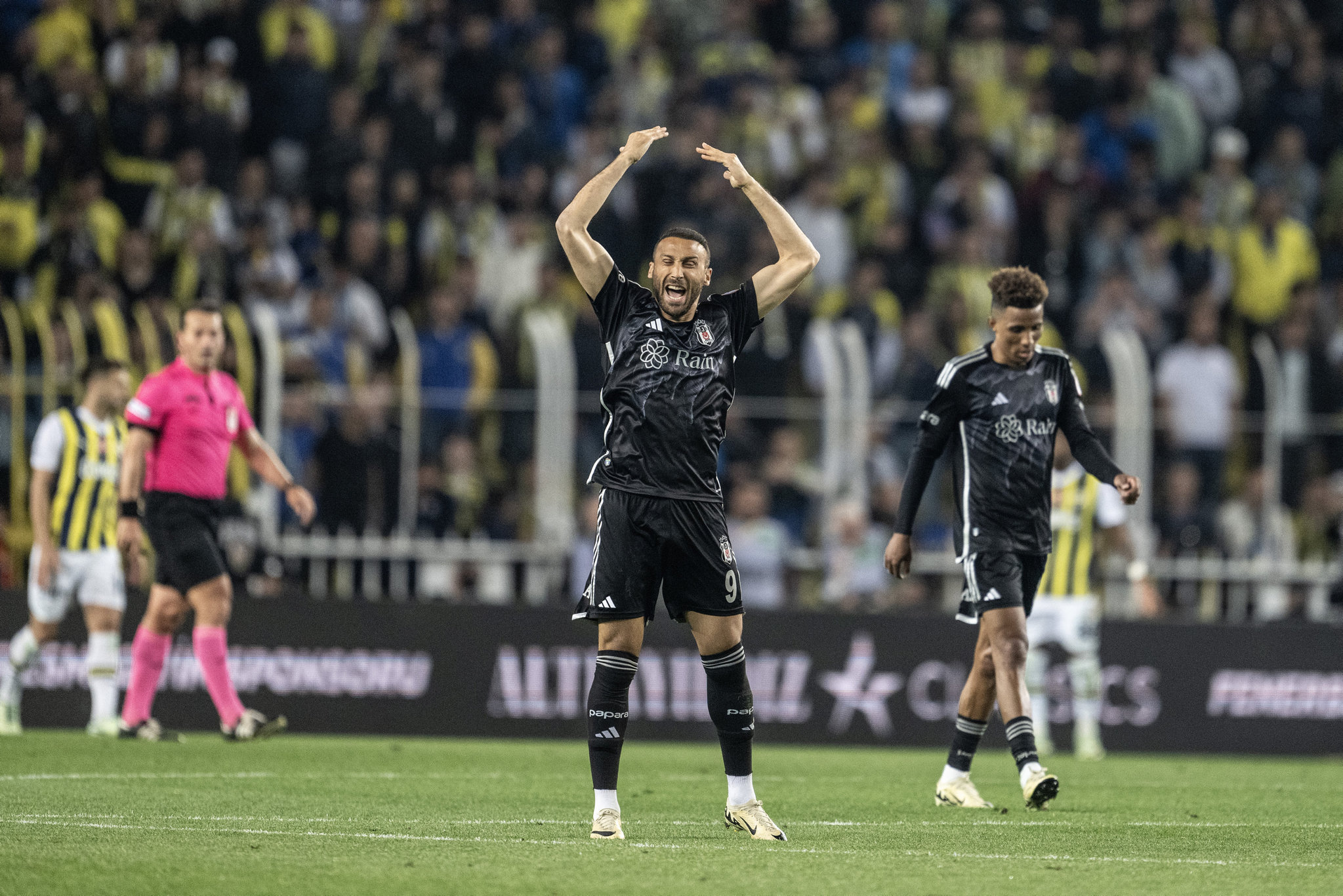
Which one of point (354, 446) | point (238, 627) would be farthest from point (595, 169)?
point (238, 627)

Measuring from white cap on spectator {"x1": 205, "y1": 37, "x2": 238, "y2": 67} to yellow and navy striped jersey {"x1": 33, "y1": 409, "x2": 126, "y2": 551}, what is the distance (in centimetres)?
522

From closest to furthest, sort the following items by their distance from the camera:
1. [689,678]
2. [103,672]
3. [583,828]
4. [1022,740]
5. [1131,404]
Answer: [583,828]
[1022,740]
[103,672]
[689,678]
[1131,404]

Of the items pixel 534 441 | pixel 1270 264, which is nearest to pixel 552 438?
pixel 534 441

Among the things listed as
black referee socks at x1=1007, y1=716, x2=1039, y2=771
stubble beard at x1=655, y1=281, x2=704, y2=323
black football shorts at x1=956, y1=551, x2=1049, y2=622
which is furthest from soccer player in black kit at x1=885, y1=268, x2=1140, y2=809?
stubble beard at x1=655, y1=281, x2=704, y2=323

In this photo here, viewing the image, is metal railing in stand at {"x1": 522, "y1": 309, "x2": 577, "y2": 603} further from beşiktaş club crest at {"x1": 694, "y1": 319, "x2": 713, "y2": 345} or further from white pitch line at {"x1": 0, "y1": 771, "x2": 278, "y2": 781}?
beşiktaş club crest at {"x1": 694, "y1": 319, "x2": 713, "y2": 345}

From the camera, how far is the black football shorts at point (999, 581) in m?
8.49

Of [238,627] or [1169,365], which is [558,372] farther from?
[1169,365]

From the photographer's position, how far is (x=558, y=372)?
45.5 feet

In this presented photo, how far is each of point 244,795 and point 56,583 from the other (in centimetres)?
428

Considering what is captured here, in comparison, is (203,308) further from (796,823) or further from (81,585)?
(796,823)

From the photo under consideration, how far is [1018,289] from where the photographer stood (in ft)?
28.0

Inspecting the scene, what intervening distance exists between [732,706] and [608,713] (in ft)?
1.60

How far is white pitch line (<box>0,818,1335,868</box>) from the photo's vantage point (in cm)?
658

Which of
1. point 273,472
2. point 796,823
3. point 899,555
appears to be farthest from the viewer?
point 273,472
